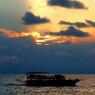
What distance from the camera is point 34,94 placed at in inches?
4651

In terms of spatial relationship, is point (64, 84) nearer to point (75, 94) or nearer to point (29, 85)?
point (29, 85)

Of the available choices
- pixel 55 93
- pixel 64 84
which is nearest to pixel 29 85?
A: pixel 64 84

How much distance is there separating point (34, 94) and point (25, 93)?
368cm

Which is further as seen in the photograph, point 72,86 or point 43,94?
point 72,86

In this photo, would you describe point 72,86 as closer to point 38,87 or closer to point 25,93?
point 38,87

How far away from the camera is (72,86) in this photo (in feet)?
480

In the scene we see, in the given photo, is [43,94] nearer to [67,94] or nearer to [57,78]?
[67,94]

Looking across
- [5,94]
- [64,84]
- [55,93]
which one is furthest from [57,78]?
[5,94]

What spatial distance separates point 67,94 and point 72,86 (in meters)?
25.5

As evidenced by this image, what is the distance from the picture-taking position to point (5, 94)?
11762 centimetres

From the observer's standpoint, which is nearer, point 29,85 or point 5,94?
point 5,94

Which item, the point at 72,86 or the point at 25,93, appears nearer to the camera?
the point at 25,93

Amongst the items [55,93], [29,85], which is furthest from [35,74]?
[55,93]

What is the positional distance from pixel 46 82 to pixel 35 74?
6825mm
